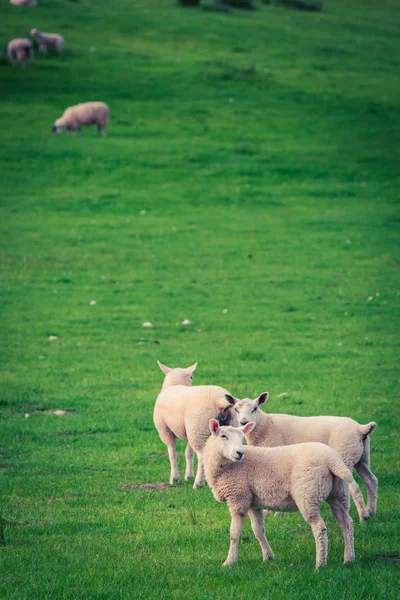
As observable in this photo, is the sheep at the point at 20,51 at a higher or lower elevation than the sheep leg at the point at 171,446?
lower

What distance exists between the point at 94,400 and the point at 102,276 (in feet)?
30.5

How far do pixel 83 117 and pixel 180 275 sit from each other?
1466 cm

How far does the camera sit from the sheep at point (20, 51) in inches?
1666

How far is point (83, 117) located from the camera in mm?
36062

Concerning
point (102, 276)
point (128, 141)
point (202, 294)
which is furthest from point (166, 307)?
point (128, 141)

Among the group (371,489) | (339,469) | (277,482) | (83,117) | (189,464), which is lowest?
(83,117)

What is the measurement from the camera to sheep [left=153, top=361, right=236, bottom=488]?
32.5 ft

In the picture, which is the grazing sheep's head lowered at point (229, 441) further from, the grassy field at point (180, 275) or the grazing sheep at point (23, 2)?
the grazing sheep at point (23, 2)

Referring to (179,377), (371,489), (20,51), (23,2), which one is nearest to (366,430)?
(371,489)

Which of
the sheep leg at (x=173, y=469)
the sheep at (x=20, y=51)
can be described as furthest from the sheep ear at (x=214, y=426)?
the sheep at (x=20, y=51)

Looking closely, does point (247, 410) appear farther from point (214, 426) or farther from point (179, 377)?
point (179, 377)

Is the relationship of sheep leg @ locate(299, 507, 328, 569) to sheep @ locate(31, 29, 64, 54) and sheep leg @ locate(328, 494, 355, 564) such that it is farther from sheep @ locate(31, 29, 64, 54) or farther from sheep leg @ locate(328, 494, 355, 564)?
sheep @ locate(31, 29, 64, 54)

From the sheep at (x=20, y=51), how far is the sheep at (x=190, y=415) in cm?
3470

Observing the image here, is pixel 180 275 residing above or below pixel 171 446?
below
